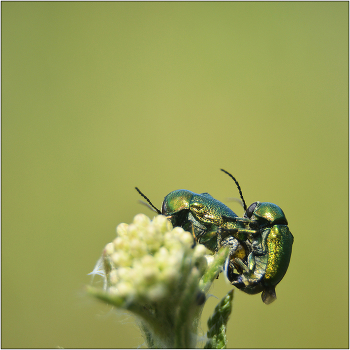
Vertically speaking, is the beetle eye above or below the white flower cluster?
above

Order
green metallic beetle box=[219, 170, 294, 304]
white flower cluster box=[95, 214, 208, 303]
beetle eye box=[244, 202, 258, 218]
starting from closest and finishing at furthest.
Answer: white flower cluster box=[95, 214, 208, 303], green metallic beetle box=[219, 170, 294, 304], beetle eye box=[244, 202, 258, 218]

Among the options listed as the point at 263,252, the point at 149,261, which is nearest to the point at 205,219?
the point at 263,252

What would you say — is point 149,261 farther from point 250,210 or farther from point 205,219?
point 250,210

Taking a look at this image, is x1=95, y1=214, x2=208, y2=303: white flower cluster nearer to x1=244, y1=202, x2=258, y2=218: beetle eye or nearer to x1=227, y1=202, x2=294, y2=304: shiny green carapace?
x1=227, y1=202, x2=294, y2=304: shiny green carapace

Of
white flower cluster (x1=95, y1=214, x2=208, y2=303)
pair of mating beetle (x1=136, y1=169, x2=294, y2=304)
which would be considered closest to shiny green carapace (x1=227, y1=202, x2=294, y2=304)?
pair of mating beetle (x1=136, y1=169, x2=294, y2=304)

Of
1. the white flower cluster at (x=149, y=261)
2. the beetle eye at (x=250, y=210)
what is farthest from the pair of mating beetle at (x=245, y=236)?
the white flower cluster at (x=149, y=261)

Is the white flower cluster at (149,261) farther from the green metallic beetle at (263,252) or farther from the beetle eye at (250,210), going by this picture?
the beetle eye at (250,210)

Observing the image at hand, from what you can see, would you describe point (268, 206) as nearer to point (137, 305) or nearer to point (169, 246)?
point (169, 246)
